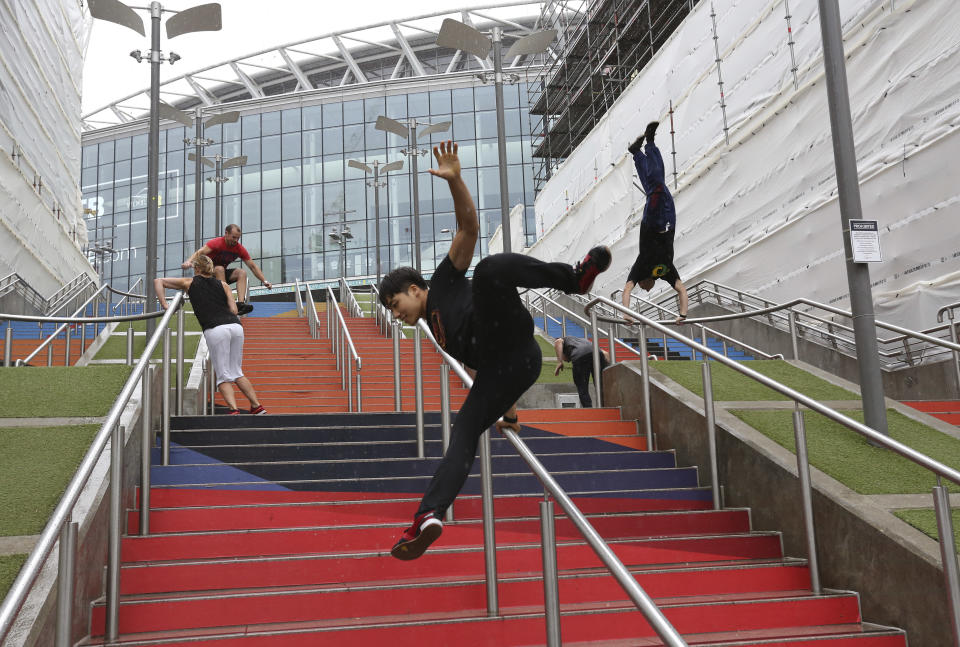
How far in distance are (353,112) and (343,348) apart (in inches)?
1617

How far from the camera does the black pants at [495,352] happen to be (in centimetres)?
326

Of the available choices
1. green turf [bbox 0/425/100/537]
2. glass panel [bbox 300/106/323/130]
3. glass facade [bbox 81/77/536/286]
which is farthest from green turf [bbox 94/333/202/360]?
glass panel [bbox 300/106/323/130]

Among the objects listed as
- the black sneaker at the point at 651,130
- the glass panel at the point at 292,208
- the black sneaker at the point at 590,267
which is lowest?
the black sneaker at the point at 590,267

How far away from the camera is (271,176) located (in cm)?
5072

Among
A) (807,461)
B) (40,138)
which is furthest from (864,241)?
(40,138)

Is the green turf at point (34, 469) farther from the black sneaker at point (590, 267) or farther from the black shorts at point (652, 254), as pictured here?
the black shorts at point (652, 254)

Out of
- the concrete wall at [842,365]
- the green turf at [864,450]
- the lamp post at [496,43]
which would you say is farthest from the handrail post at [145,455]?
the lamp post at [496,43]

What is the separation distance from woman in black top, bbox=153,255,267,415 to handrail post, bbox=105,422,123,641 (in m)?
3.57

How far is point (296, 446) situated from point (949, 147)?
851 cm

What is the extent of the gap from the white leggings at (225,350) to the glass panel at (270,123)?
45284mm

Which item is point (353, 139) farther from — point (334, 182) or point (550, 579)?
point (550, 579)

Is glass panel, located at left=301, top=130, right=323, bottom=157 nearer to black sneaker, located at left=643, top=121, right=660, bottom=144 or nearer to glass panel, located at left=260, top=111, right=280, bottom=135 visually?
glass panel, located at left=260, top=111, right=280, bottom=135

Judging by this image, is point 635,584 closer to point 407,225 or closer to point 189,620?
point 189,620

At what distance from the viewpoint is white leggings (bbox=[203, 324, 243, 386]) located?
7840mm
